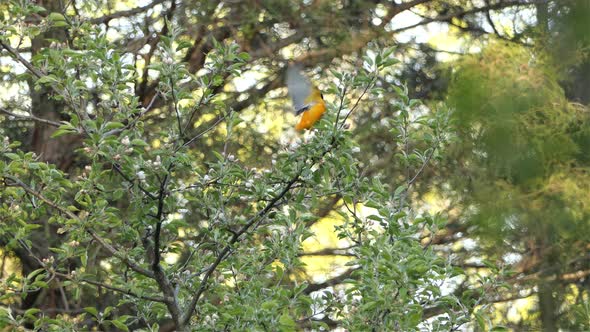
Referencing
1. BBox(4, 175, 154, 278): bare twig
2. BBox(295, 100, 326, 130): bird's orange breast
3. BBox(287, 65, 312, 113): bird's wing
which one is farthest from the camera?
BBox(287, 65, 312, 113): bird's wing

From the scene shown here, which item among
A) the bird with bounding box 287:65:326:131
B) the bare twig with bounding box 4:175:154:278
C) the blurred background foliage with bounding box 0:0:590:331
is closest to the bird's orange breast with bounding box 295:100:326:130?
the bird with bounding box 287:65:326:131

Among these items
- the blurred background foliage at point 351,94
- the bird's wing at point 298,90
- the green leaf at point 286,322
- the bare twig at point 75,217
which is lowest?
the green leaf at point 286,322

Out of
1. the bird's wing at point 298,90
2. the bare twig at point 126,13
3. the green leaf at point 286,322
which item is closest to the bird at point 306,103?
the bird's wing at point 298,90

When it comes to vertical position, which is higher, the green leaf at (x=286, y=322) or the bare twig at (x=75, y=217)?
the bare twig at (x=75, y=217)

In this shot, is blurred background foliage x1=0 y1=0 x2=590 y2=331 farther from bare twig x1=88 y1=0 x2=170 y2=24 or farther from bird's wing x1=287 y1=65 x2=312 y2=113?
bird's wing x1=287 y1=65 x2=312 y2=113

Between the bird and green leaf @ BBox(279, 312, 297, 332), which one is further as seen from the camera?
the bird

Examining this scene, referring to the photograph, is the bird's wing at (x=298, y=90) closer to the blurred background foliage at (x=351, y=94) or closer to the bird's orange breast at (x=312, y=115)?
the bird's orange breast at (x=312, y=115)

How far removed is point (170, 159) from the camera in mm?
3020

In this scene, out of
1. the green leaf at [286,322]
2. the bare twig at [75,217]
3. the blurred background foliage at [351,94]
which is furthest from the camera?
the blurred background foliage at [351,94]

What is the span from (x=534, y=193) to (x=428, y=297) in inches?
87.5

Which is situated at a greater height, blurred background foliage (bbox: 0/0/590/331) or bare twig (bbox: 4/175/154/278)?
blurred background foliage (bbox: 0/0/590/331)

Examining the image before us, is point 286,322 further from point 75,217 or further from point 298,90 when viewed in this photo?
point 298,90

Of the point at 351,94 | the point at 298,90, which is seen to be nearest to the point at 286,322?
the point at 298,90

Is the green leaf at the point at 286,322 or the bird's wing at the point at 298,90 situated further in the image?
the bird's wing at the point at 298,90
